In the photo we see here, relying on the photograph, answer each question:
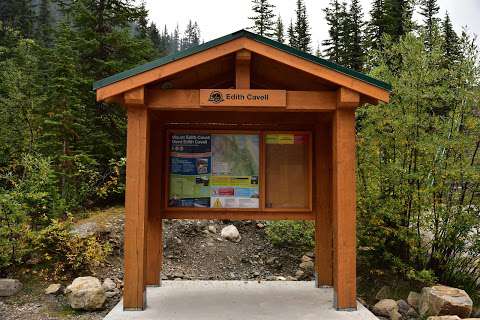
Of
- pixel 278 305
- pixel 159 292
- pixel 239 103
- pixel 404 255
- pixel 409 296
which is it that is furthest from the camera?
pixel 404 255

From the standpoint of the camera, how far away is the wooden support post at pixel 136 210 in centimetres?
555

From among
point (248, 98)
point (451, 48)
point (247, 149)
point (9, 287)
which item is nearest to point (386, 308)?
point (247, 149)

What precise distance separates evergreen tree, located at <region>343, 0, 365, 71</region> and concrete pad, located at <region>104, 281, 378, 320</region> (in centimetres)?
1916

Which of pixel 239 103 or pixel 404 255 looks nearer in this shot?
pixel 239 103

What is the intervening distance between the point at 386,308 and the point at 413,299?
2.68 feet

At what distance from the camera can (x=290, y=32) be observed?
1372 inches

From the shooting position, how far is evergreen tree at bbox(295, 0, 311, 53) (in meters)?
32.9

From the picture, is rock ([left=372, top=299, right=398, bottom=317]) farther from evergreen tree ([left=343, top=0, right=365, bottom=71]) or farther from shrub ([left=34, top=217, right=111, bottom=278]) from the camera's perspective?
evergreen tree ([left=343, top=0, right=365, bottom=71])

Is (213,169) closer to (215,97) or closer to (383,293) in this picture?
(215,97)

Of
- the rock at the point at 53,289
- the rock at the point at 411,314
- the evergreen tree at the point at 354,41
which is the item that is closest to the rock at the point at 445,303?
the rock at the point at 411,314

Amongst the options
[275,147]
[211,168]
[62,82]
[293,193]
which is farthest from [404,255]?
[62,82]

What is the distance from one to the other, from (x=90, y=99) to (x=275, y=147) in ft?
28.5

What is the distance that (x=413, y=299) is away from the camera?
7.59 metres

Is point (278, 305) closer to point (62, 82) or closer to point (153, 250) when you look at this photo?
point (153, 250)
